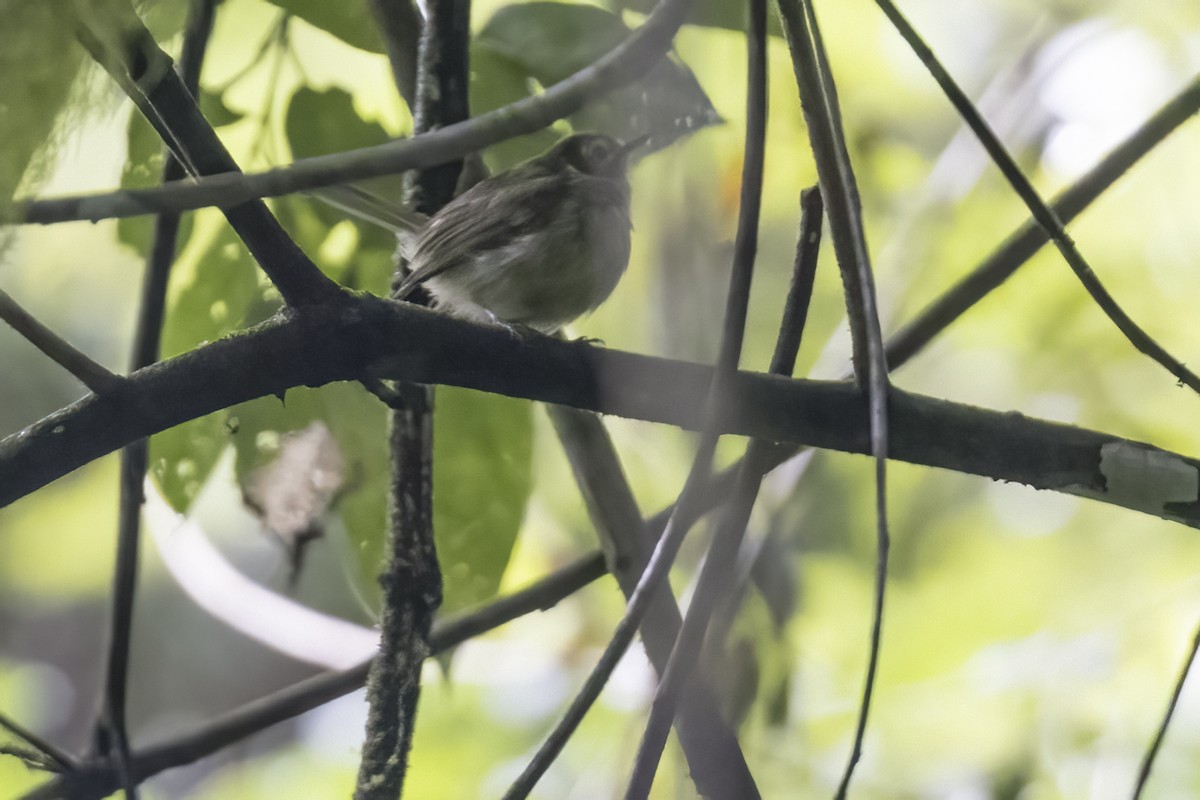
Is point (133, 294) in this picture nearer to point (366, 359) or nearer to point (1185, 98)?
point (366, 359)

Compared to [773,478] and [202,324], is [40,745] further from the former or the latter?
[773,478]

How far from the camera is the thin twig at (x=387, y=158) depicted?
0.50 meters

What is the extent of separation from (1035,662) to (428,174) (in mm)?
1092

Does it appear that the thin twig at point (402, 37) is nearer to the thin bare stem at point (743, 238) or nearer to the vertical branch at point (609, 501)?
the vertical branch at point (609, 501)

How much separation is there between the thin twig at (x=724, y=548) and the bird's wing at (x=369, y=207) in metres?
0.53

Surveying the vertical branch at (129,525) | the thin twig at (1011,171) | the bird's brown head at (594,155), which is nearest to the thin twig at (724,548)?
the thin twig at (1011,171)

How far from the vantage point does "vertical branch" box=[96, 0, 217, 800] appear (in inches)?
42.1

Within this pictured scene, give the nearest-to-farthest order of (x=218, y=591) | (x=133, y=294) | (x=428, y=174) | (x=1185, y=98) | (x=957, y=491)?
(x=1185, y=98) < (x=428, y=174) < (x=133, y=294) < (x=218, y=591) < (x=957, y=491)

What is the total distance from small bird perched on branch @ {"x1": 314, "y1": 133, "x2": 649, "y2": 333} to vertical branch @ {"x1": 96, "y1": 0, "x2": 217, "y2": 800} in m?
0.50

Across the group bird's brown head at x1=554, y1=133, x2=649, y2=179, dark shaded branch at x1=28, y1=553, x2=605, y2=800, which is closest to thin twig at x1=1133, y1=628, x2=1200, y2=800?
dark shaded branch at x1=28, y1=553, x2=605, y2=800

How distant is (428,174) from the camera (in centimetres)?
129

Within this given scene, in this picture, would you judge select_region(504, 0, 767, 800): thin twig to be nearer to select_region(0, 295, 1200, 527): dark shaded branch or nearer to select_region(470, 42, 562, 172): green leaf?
select_region(0, 295, 1200, 527): dark shaded branch

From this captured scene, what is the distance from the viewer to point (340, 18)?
40.7 inches

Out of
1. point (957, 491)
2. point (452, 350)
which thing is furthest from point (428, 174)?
point (957, 491)
